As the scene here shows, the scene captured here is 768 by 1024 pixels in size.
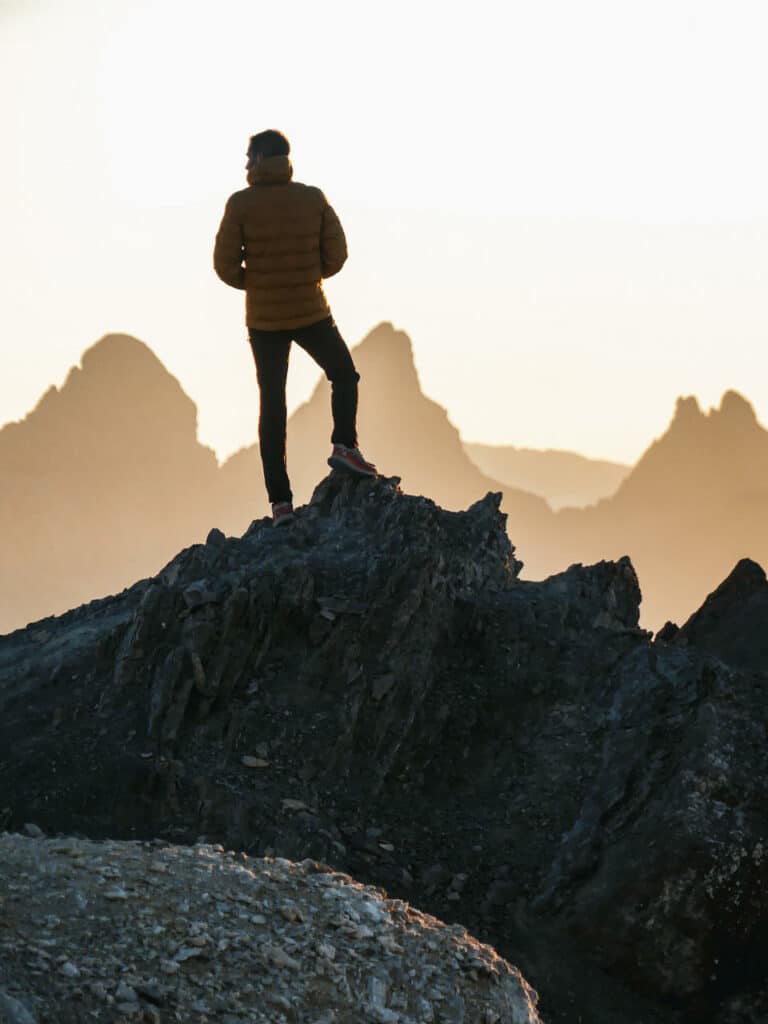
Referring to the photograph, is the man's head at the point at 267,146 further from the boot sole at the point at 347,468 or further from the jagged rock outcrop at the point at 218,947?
the jagged rock outcrop at the point at 218,947

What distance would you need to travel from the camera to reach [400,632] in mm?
15359

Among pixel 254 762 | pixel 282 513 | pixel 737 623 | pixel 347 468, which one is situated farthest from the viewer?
pixel 737 623

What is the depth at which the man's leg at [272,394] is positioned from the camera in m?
16.6

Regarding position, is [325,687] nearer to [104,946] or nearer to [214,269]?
[214,269]

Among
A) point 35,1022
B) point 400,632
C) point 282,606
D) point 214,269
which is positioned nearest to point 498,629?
point 400,632

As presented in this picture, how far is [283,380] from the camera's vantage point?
16828 mm

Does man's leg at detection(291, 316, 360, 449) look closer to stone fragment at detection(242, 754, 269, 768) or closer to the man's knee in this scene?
the man's knee

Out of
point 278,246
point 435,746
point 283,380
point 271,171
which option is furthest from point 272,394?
point 435,746

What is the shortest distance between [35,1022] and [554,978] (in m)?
5.85

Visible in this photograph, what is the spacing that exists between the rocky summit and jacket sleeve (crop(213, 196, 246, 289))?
294 cm

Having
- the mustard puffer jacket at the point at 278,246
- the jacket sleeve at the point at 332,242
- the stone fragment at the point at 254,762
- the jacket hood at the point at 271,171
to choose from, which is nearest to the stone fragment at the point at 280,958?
the stone fragment at the point at 254,762

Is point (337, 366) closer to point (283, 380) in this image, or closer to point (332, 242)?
point (283, 380)

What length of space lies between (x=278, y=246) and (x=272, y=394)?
5.55 feet

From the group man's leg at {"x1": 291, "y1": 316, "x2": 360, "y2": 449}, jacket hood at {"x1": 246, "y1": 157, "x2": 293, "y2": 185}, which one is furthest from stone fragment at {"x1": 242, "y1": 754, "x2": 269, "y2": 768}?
jacket hood at {"x1": 246, "y1": 157, "x2": 293, "y2": 185}
